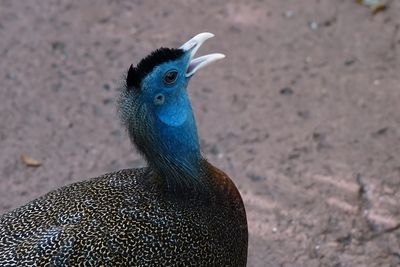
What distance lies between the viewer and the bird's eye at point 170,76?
10.4 ft

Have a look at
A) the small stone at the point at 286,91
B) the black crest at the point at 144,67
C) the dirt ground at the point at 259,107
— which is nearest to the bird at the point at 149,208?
the black crest at the point at 144,67

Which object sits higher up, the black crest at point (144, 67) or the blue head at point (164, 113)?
the black crest at point (144, 67)

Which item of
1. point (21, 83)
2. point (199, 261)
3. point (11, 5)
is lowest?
point (199, 261)

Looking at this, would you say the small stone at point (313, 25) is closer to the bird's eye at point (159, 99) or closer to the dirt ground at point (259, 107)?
the dirt ground at point (259, 107)

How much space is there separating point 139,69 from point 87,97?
195 cm

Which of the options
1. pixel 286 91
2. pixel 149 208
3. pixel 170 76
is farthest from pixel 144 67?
pixel 286 91

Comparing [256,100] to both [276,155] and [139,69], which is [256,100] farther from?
[139,69]

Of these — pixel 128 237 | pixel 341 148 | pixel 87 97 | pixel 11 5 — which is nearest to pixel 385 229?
pixel 341 148

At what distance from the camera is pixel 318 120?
4.75 meters

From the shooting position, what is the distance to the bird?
2.99 metres

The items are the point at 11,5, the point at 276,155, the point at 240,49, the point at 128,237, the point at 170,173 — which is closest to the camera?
the point at 128,237

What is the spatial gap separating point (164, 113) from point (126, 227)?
1.60 feet

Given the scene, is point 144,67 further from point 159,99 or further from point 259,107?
point 259,107

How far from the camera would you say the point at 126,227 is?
3.07 meters
